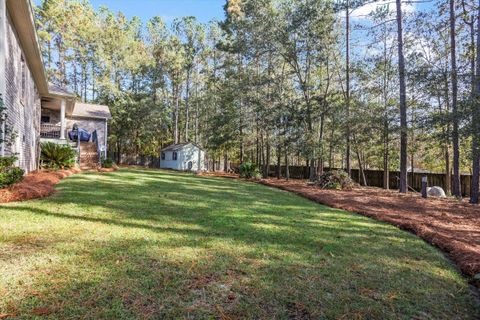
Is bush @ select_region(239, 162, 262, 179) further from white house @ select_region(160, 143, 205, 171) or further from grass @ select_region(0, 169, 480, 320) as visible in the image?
grass @ select_region(0, 169, 480, 320)

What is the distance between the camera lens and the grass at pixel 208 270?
2.25 m

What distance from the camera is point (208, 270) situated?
2912 mm

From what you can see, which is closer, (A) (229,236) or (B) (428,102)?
(A) (229,236)

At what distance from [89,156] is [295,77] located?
14.6 meters

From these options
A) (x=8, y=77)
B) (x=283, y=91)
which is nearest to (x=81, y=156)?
(x=8, y=77)

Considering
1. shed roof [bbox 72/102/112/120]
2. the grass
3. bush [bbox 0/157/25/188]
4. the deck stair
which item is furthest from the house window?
shed roof [bbox 72/102/112/120]

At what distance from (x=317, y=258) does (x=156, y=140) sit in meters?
34.5

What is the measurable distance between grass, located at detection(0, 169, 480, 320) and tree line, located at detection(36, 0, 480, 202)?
6.34 m

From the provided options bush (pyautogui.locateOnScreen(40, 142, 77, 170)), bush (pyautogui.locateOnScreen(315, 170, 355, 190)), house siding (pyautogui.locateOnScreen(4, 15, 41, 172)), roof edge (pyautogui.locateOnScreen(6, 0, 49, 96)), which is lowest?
bush (pyautogui.locateOnScreen(315, 170, 355, 190))

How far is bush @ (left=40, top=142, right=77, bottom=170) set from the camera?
484 inches

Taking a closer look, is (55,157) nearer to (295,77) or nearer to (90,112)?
(90,112)

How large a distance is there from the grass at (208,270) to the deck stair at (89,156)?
12.4 metres

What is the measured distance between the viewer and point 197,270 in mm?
2895

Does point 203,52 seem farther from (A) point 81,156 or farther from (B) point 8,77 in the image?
(B) point 8,77
